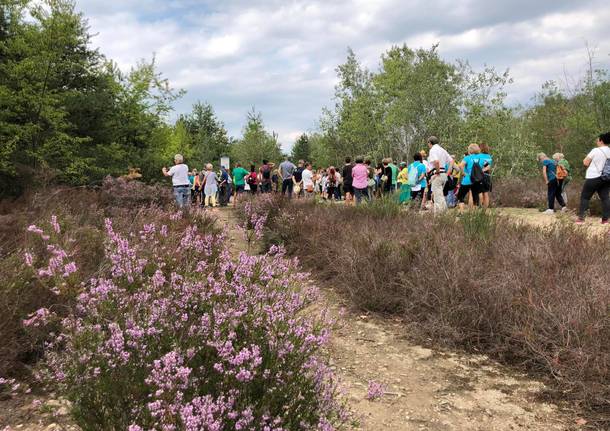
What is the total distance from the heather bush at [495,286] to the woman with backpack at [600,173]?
3264 mm

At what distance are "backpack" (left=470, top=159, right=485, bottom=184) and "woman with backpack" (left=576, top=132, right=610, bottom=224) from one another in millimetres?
2125

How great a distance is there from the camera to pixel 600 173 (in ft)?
26.9

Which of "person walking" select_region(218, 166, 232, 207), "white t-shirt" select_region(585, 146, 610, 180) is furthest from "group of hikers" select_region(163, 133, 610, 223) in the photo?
"person walking" select_region(218, 166, 232, 207)

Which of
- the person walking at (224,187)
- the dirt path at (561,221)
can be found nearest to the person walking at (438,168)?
the dirt path at (561,221)

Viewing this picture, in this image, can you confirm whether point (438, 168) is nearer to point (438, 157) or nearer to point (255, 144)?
point (438, 157)

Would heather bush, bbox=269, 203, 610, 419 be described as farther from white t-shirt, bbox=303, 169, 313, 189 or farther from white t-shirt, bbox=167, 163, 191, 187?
white t-shirt, bbox=303, 169, 313, 189

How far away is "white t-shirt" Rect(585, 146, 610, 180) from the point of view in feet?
26.7

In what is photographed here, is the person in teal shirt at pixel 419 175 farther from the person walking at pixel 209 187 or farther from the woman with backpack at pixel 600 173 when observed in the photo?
the person walking at pixel 209 187

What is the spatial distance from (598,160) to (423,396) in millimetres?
7253

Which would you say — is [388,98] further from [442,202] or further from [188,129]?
[188,129]

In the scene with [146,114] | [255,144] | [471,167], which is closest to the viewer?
[471,167]

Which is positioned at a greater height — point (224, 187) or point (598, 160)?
point (224, 187)

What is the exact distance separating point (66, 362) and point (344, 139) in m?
34.9

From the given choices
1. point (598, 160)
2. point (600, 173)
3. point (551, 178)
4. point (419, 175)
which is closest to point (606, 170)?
point (600, 173)
